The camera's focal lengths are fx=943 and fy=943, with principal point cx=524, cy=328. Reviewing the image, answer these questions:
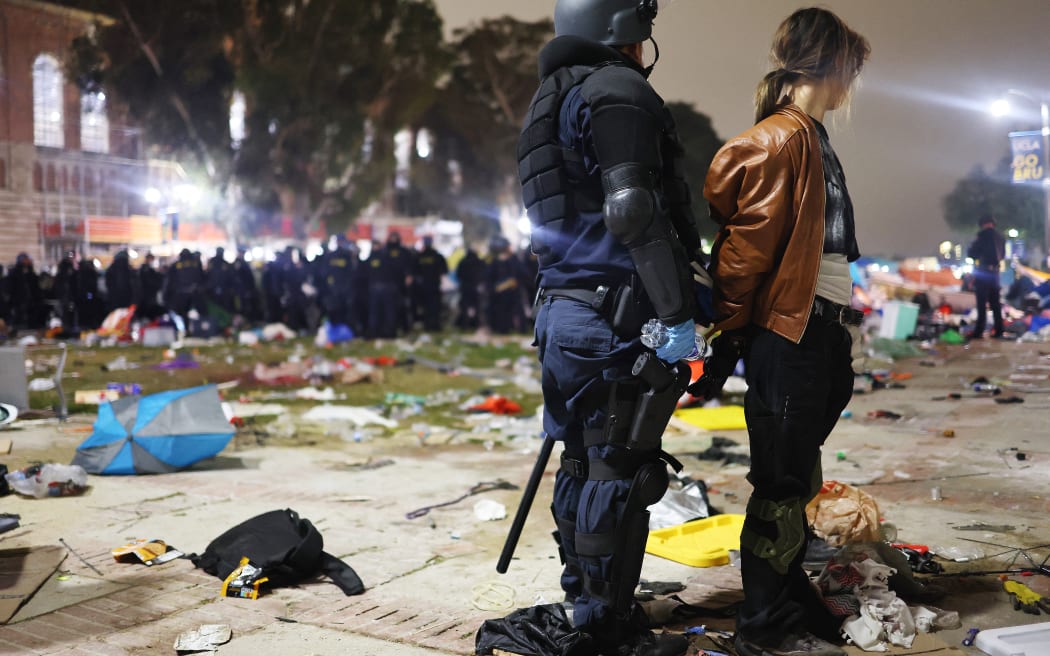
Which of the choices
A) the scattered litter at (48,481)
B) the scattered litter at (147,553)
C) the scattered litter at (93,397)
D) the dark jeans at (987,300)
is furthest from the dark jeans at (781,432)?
the scattered litter at (93,397)

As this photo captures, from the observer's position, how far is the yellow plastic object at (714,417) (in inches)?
294

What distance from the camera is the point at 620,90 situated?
8.81 ft

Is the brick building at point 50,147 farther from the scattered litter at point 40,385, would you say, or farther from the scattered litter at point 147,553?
the scattered litter at point 147,553

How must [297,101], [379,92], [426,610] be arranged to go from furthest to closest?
[379,92] → [297,101] → [426,610]

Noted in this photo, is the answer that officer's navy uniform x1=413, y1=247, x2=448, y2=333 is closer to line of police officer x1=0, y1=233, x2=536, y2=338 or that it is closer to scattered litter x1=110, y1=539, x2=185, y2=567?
line of police officer x1=0, y1=233, x2=536, y2=338

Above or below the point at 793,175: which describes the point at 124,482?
below

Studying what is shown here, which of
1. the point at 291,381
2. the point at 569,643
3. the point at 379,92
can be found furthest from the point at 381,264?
the point at 379,92

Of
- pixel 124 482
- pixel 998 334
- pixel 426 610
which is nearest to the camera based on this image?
pixel 426 610

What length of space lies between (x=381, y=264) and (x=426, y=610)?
47.2 ft

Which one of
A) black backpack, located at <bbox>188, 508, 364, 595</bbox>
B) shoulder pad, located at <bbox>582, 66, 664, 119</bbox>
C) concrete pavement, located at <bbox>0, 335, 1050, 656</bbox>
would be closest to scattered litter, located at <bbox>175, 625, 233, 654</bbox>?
concrete pavement, located at <bbox>0, 335, 1050, 656</bbox>

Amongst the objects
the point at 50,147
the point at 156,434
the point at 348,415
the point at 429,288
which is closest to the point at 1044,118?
the point at 156,434

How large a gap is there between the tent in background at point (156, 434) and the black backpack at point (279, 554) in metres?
1.99

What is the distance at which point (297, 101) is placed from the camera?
31734mm

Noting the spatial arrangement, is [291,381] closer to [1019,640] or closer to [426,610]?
[426,610]
